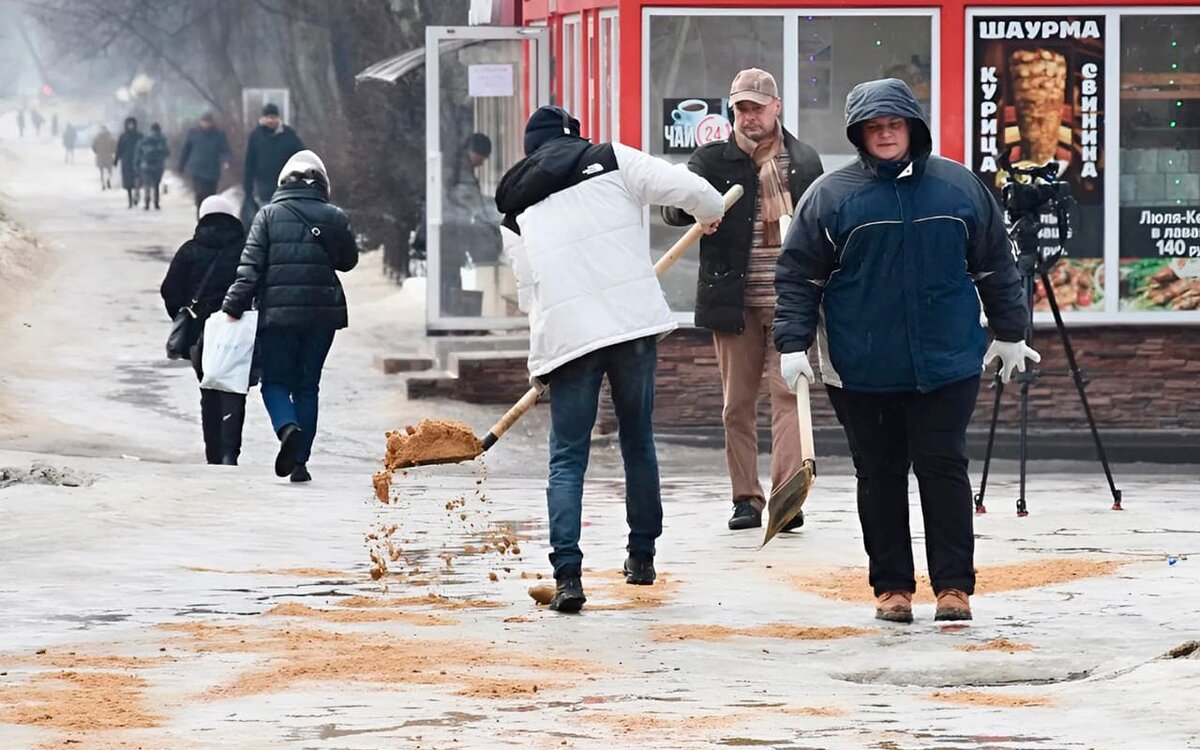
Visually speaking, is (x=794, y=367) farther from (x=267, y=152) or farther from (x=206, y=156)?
(x=206, y=156)

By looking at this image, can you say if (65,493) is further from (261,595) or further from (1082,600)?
(1082,600)

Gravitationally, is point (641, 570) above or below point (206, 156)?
below

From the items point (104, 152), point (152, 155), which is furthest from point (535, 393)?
point (104, 152)

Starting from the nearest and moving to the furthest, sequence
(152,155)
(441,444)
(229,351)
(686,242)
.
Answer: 1. (686,242)
2. (441,444)
3. (229,351)
4. (152,155)

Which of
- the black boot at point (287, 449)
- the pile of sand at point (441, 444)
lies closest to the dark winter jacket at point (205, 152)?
the black boot at point (287, 449)

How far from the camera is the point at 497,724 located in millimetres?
6648

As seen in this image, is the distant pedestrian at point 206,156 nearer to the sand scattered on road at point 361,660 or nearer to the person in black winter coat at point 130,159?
the person in black winter coat at point 130,159

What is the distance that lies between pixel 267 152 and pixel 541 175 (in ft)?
65.5

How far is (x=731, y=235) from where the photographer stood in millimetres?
11375

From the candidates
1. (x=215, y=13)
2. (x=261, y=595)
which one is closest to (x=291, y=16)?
(x=215, y=13)

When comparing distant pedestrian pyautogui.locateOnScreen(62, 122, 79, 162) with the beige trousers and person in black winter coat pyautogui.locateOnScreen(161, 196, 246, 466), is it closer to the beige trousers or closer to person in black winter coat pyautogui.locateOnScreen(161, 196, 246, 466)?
person in black winter coat pyautogui.locateOnScreen(161, 196, 246, 466)

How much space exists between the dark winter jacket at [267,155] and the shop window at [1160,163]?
13894mm

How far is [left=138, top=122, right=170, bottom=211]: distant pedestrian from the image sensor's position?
46.6 m

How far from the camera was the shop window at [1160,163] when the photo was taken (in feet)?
53.7
